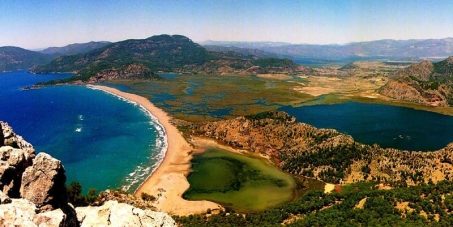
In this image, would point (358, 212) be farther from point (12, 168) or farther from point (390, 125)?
point (390, 125)

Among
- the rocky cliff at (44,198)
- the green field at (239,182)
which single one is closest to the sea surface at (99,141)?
the green field at (239,182)

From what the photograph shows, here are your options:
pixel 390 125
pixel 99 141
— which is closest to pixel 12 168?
pixel 99 141

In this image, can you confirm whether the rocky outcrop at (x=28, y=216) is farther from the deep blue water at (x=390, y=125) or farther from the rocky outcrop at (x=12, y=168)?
the deep blue water at (x=390, y=125)

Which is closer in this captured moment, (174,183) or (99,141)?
(174,183)

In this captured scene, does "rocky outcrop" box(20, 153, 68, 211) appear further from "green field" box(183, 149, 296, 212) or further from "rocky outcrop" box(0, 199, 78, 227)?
"green field" box(183, 149, 296, 212)

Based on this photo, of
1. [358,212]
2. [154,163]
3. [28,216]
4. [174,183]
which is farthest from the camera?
[154,163]

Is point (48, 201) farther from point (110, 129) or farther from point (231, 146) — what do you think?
point (110, 129)

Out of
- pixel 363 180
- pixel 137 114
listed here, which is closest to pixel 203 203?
pixel 363 180
